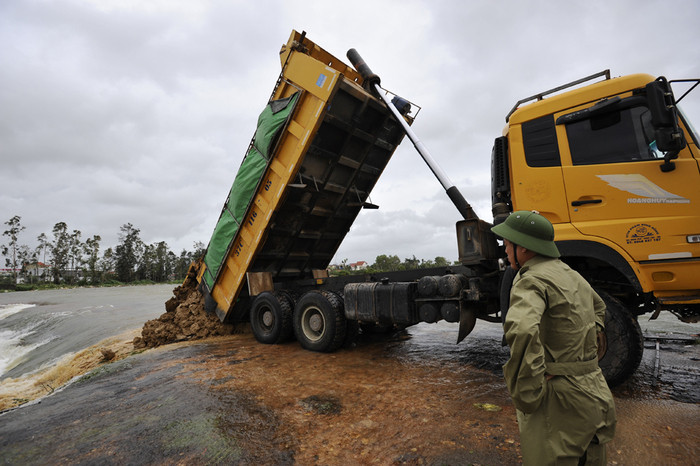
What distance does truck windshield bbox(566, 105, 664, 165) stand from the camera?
3254 mm

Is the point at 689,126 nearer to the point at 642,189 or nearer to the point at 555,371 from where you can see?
the point at 642,189

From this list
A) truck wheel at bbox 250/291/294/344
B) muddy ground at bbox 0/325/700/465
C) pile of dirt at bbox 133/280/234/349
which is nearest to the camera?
muddy ground at bbox 0/325/700/465

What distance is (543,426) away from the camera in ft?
4.77

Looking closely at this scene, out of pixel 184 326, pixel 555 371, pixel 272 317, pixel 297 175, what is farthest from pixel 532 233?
pixel 184 326

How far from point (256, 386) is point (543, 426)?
3.30 meters

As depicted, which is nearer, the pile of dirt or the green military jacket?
the green military jacket

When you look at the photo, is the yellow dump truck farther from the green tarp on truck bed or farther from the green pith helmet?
the green pith helmet

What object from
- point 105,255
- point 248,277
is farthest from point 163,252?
point 248,277

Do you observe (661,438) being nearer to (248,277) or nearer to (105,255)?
(248,277)

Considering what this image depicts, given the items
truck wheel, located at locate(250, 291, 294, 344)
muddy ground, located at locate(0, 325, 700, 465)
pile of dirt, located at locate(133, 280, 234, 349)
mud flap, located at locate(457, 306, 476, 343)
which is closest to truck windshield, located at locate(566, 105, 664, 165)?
mud flap, located at locate(457, 306, 476, 343)

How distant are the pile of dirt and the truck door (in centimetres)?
637

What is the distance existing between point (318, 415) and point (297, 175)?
3.43 m

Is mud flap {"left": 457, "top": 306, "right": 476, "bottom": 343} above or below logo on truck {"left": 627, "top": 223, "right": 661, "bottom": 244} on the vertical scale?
below

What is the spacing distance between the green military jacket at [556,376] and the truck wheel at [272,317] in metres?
4.88
